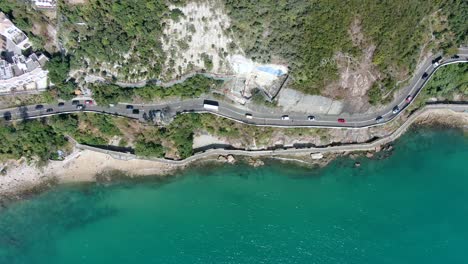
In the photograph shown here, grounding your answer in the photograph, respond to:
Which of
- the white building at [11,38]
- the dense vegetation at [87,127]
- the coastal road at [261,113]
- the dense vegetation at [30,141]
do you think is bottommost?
the dense vegetation at [30,141]

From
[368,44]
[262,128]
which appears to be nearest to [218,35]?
[262,128]

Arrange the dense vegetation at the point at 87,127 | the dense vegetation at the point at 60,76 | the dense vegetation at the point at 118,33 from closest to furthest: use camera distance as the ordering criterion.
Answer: the dense vegetation at the point at 118,33 → the dense vegetation at the point at 60,76 → the dense vegetation at the point at 87,127

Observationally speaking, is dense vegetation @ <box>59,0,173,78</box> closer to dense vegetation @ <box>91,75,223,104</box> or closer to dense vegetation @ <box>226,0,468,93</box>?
dense vegetation @ <box>91,75,223,104</box>

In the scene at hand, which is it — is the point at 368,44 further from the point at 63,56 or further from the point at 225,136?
the point at 63,56

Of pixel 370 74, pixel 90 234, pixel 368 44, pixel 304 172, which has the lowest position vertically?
pixel 90 234

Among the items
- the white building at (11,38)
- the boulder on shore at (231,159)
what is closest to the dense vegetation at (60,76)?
the white building at (11,38)

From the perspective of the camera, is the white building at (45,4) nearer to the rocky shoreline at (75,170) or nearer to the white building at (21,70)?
the white building at (21,70)
